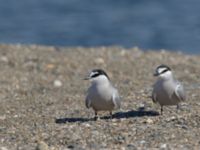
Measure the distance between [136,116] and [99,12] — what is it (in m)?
34.9

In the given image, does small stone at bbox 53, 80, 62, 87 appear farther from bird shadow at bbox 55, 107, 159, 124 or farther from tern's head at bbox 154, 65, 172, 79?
tern's head at bbox 154, 65, 172, 79

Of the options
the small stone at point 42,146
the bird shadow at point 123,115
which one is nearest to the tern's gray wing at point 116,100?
the bird shadow at point 123,115

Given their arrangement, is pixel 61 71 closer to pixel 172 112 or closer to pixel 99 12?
pixel 172 112

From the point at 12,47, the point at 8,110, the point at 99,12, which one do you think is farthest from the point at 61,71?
the point at 99,12

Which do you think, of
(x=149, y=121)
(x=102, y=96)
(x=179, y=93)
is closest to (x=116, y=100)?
(x=102, y=96)

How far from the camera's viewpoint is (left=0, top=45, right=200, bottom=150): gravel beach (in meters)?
12.7

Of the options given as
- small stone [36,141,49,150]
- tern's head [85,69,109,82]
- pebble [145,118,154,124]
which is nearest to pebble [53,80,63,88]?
tern's head [85,69,109,82]

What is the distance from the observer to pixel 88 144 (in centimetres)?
1250

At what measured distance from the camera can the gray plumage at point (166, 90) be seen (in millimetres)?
14234

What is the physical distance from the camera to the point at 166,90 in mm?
14227

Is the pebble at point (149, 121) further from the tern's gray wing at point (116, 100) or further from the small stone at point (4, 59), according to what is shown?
the small stone at point (4, 59)

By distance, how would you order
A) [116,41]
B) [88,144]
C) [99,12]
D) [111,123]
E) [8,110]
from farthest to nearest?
[99,12], [116,41], [8,110], [111,123], [88,144]

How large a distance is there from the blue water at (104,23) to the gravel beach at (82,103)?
1497 centimetres

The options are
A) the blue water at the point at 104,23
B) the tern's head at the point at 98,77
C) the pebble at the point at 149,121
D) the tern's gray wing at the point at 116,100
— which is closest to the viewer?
the pebble at the point at 149,121
